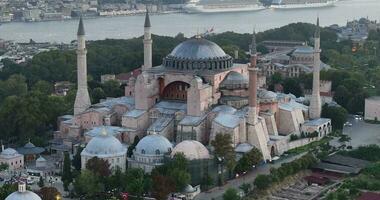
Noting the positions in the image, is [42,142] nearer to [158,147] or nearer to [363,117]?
[158,147]

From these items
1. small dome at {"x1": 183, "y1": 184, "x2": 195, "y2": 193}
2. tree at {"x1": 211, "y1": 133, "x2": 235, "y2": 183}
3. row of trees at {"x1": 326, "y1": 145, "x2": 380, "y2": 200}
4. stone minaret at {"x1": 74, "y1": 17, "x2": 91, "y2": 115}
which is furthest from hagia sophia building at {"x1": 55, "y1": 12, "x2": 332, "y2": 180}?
row of trees at {"x1": 326, "y1": 145, "x2": 380, "y2": 200}

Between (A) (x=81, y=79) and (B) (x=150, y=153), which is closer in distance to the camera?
(B) (x=150, y=153)

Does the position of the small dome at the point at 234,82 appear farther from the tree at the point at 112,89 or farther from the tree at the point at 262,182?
the tree at the point at 112,89

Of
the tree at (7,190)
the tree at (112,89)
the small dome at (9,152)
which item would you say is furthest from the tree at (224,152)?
the tree at (112,89)

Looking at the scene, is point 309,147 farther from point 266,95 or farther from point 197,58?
point 197,58

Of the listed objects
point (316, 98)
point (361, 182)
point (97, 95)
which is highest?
point (316, 98)

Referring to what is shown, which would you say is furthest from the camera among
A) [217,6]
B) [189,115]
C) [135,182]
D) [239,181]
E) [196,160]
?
Result: [217,6]

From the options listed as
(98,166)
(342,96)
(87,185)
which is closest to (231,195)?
(87,185)
